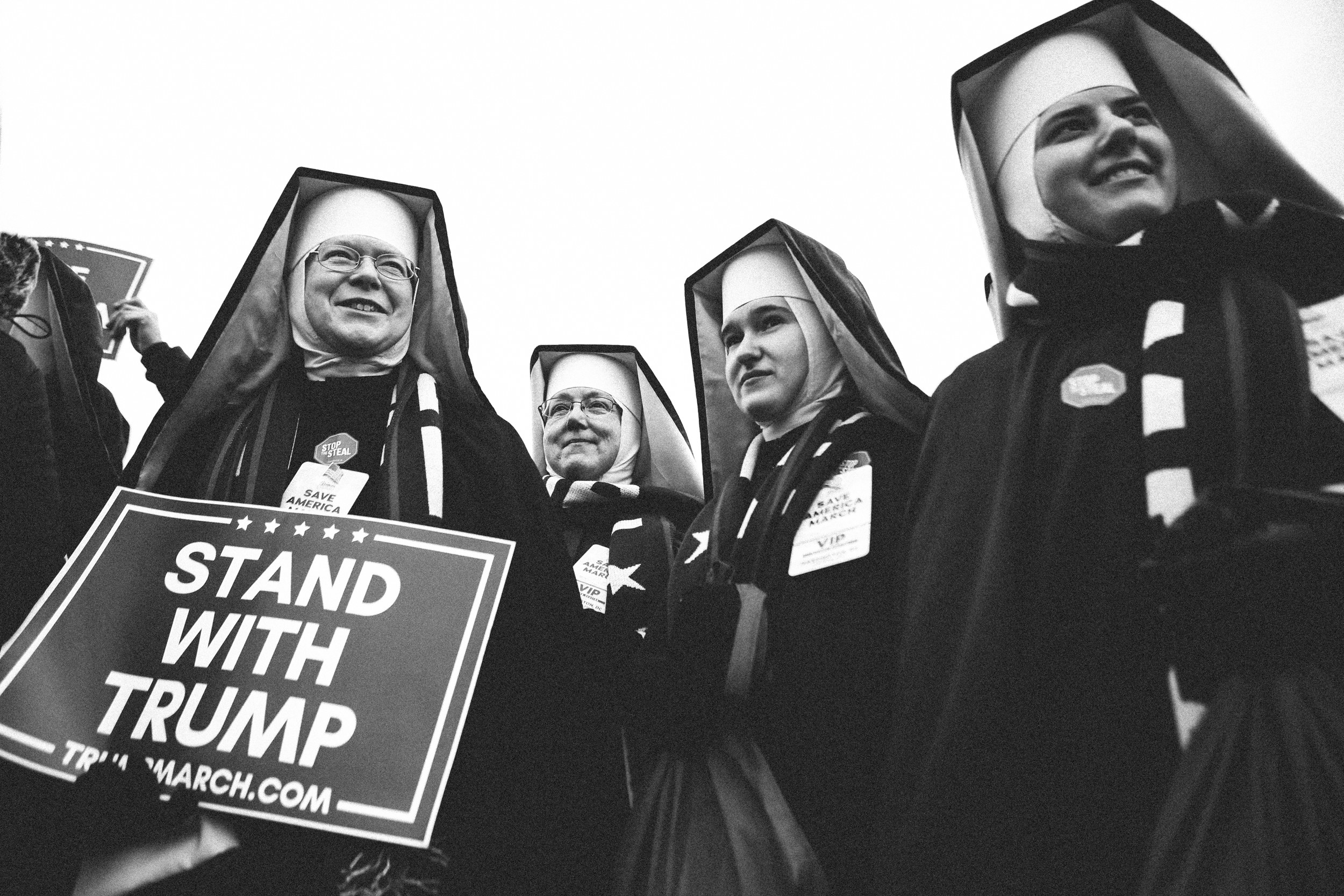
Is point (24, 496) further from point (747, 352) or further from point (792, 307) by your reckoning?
point (792, 307)

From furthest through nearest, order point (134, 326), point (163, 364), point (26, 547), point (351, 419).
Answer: point (134, 326) < point (163, 364) < point (351, 419) < point (26, 547)

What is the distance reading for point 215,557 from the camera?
1.90 m

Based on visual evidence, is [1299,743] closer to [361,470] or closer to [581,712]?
[581,712]

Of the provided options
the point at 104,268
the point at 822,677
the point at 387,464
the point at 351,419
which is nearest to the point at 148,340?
the point at 104,268

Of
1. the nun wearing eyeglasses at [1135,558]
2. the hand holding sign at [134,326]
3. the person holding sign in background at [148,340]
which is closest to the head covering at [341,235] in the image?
the person holding sign in background at [148,340]

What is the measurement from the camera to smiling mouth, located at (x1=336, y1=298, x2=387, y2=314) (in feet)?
8.55

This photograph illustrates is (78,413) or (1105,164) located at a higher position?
(1105,164)

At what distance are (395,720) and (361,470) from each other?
0.81 meters

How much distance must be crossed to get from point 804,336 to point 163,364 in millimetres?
2201

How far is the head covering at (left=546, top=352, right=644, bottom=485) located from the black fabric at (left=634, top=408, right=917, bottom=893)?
7.41 feet

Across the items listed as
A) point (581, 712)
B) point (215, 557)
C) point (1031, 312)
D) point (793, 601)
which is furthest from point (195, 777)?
point (1031, 312)

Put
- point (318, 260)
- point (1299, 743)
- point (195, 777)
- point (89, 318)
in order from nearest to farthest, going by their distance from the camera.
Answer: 1. point (1299, 743)
2. point (195, 777)
3. point (318, 260)
4. point (89, 318)

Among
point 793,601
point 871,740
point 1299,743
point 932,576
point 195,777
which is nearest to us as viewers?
point 1299,743

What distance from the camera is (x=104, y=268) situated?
3.43 metres
